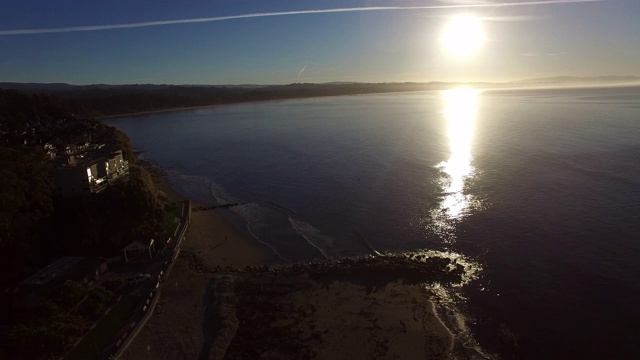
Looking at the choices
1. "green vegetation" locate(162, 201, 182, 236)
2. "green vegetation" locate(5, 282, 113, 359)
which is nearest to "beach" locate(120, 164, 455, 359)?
"green vegetation" locate(5, 282, 113, 359)

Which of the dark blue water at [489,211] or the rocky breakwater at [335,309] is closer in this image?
the rocky breakwater at [335,309]

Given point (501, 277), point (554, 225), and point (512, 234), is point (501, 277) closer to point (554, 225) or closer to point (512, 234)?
point (512, 234)

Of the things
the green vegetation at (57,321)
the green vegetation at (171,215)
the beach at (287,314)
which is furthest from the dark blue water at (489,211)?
the green vegetation at (57,321)

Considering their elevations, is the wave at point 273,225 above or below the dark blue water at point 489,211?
below

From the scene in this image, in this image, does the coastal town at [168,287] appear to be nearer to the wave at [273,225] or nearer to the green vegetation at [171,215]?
the green vegetation at [171,215]

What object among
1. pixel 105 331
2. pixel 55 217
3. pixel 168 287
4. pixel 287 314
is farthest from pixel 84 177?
pixel 287 314

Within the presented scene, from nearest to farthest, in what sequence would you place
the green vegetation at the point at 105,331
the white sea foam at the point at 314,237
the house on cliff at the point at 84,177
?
the green vegetation at the point at 105,331 < the house on cliff at the point at 84,177 < the white sea foam at the point at 314,237

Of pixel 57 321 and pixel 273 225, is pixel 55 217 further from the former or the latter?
pixel 273 225

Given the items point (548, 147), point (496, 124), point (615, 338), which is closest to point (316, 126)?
point (496, 124)
